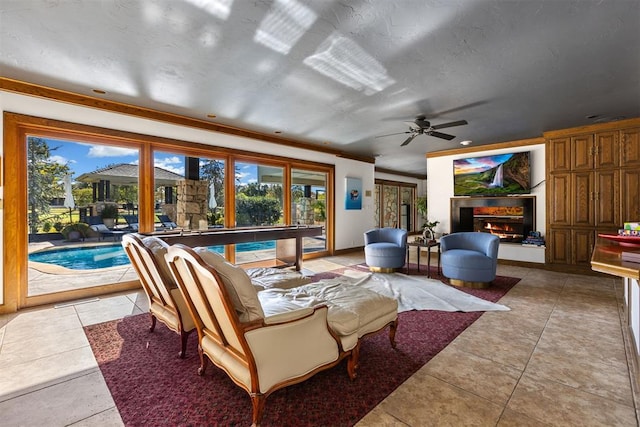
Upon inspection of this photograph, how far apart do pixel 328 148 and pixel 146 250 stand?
520cm

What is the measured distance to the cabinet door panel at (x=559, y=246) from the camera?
512 cm

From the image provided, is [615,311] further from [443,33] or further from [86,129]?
[86,129]

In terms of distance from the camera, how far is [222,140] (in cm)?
509

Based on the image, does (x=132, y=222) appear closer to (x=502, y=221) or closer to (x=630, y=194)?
(x=502, y=221)

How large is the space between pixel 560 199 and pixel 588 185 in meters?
0.44

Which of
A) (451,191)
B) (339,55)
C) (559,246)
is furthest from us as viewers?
(451,191)

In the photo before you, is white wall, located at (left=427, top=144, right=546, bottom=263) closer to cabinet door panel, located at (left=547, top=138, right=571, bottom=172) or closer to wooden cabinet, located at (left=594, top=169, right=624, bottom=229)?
cabinet door panel, located at (left=547, top=138, right=571, bottom=172)

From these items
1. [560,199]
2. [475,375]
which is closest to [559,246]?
[560,199]

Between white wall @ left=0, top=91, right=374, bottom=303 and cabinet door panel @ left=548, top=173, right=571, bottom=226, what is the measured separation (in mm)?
4043

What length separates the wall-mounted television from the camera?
5.74 metres

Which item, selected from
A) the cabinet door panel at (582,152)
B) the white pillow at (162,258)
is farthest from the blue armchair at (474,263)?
the white pillow at (162,258)

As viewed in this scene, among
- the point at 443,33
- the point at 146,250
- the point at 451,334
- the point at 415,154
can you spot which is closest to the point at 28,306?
the point at 146,250

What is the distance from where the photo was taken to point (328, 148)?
675 centimetres

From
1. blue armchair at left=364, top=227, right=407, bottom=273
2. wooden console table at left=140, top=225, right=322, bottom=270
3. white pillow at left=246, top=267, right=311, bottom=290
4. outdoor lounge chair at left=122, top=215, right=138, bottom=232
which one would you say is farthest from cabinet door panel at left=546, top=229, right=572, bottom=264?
outdoor lounge chair at left=122, top=215, right=138, bottom=232
